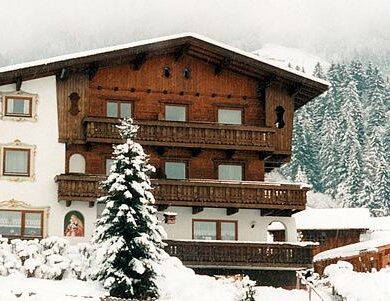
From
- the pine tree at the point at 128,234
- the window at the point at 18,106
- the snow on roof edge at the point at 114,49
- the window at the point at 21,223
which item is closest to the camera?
the pine tree at the point at 128,234

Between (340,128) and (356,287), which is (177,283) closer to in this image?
(356,287)

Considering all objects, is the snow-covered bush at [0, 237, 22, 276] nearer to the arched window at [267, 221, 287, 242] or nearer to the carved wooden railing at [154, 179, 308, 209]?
the carved wooden railing at [154, 179, 308, 209]

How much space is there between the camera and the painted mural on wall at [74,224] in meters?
37.9

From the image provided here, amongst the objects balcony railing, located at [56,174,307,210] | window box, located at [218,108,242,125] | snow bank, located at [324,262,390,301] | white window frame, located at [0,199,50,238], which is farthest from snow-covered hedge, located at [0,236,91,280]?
window box, located at [218,108,242,125]

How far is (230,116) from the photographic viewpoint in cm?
4122

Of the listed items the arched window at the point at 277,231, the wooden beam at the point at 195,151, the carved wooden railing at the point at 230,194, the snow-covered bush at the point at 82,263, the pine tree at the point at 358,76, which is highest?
the pine tree at the point at 358,76

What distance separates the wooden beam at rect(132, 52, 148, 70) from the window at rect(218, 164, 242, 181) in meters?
6.14

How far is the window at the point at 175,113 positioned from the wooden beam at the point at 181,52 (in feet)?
7.84

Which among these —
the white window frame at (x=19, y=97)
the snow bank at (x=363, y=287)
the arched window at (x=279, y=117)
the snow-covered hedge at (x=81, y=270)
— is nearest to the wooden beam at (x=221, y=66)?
the arched window at (x=279, y=117)

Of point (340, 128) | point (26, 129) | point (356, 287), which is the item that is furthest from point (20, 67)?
point (340, 128)

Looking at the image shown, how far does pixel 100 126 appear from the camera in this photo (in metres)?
38.2

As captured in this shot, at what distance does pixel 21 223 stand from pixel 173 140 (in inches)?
305

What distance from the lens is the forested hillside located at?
3765 inches

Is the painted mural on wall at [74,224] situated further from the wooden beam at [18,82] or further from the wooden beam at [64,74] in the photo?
the wooden beam at [64,74]
